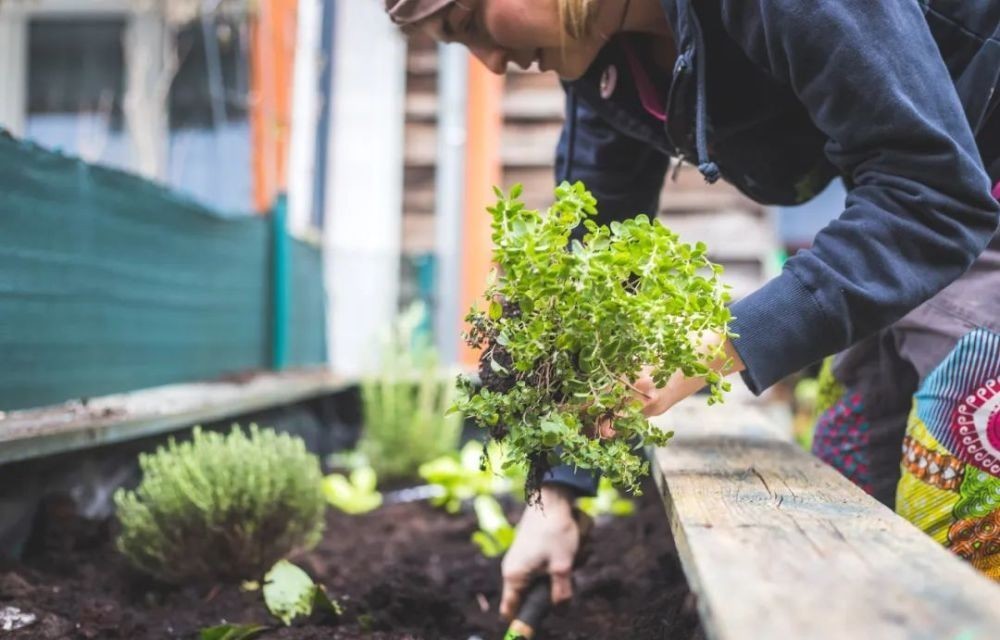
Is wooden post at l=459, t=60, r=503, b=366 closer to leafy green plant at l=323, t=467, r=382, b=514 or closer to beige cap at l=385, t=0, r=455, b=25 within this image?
leafy green plant at l=323, t=467, r=382, b=514

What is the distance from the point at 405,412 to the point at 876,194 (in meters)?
3.14

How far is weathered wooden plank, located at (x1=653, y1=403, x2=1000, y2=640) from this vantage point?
0.80 meters

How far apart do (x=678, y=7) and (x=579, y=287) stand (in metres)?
0.51

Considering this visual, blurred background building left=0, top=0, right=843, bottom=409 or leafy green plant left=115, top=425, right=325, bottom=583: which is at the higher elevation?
blurred background building left=0, top=0, right=843, bottom=409

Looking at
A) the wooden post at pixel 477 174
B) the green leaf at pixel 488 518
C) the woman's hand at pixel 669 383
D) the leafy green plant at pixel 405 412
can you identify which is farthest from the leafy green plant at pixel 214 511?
the wooden post at pixel 477 174

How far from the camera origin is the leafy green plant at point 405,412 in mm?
4312

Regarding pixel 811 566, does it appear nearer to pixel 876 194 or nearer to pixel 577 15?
pixel 876 194

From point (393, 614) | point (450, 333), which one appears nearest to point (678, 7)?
point (393, 614)

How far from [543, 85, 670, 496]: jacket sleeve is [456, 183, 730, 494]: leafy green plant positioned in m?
0.74

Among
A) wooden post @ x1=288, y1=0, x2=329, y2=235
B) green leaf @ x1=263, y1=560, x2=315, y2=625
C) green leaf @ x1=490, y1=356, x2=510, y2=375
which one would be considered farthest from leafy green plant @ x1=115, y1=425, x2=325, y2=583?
wooden post @ x1=288, y1=0, x2=329, y2=235

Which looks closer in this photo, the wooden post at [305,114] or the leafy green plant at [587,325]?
the leafy green plant at [587,325]

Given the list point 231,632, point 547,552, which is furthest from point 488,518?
point 231,632

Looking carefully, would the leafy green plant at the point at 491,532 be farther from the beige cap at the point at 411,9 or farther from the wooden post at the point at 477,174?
the wooden post at the point at 477,174

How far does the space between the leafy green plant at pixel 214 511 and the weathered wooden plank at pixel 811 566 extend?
1.08 m
